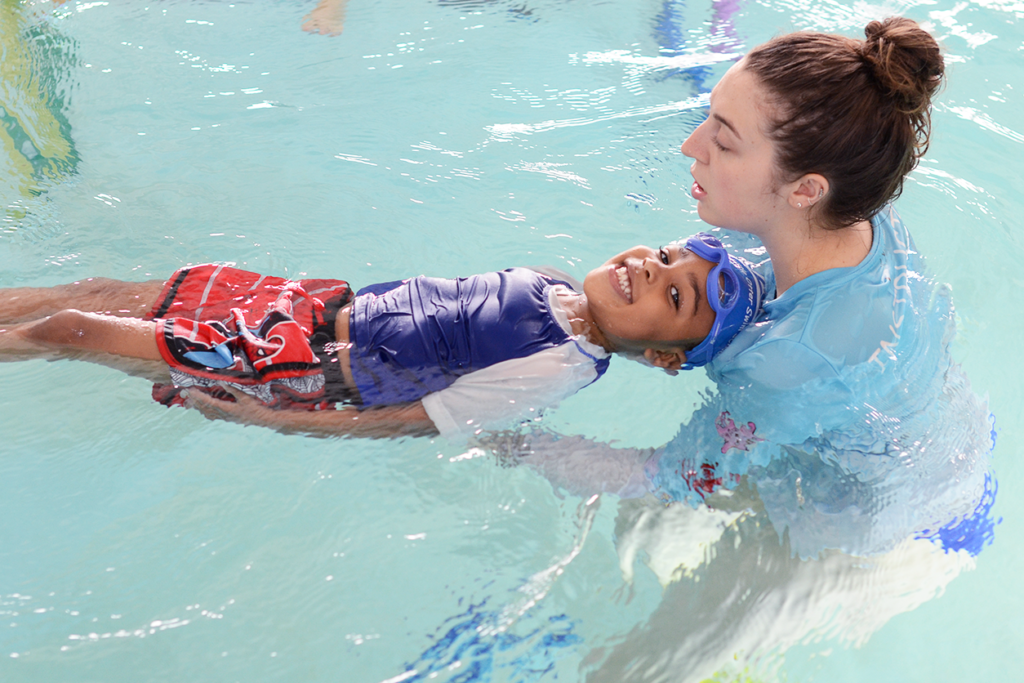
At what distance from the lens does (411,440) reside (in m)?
2.52

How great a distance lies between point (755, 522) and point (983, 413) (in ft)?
2.91

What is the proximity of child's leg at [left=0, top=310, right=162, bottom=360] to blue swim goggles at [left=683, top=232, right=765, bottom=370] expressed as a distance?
5.56 feet

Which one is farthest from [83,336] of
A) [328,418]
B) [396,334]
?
[396,334]

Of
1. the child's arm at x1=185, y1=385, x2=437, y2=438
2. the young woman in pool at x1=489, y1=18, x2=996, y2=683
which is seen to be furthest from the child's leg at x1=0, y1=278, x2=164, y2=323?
the young woman in pool at x1=489, y1=18, x2=996, y2=683

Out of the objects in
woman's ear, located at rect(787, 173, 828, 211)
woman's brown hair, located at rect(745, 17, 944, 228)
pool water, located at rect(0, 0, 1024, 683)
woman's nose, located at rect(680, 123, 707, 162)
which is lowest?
pool water, located at rect(0, 0, 1024, 683)

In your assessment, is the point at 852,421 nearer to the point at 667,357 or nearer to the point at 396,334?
the point at 667,357

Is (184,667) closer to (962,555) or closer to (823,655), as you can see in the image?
(823,655)

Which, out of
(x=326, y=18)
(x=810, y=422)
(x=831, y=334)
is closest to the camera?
(x=831, y=334)

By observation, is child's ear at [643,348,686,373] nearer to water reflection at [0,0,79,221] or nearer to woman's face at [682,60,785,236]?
woman's face at [682,60,785,236]

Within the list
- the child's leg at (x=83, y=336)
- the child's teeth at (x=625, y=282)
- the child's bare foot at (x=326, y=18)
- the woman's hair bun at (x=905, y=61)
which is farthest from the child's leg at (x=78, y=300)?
the child's bare foot at (x=326, y=18)

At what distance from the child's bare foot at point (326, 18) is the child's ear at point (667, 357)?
3362mm

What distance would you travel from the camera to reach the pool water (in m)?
2.20

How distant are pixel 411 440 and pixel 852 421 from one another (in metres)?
1.38

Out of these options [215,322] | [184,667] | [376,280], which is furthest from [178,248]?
[184,667]
